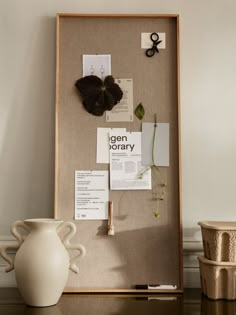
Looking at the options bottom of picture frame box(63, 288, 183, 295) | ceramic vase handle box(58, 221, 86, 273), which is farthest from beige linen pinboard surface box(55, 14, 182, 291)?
ceramic vase handle box(58, 221, 86, 273)

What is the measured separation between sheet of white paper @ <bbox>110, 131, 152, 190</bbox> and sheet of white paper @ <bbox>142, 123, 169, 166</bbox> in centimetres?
2

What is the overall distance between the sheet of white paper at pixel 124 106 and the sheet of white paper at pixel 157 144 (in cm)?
6

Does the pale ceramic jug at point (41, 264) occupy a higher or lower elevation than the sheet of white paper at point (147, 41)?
lower

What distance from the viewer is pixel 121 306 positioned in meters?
1.23

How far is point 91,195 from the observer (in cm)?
143

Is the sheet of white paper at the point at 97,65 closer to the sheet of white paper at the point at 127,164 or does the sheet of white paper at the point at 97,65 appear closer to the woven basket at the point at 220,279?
the sheet of white paper at the point at 127,164

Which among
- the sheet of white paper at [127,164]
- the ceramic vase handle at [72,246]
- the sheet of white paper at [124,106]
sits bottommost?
the ceramic vase handle at [72,246]

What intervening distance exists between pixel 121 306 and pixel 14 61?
85 cm

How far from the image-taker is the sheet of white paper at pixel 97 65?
1.46m

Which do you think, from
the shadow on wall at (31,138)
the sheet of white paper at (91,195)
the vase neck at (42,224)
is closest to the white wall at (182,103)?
the shadow on wall at (31,138)

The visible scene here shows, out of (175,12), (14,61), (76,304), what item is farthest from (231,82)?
(76,304)

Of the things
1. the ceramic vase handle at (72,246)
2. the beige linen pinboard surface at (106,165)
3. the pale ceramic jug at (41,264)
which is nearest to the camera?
the pale ceramic jug at (41,264)

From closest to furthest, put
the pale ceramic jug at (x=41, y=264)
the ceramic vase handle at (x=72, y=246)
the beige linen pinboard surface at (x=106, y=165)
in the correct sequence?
the pale ceramic jug at (x=41, y=264) < the ceramic vase handle at (x=72, y=246) < the beige linen pinboard surface at (x=106, y=165)

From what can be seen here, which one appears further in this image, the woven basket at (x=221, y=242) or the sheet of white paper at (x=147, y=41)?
the sheet of white paper at (x=147, y=41)
